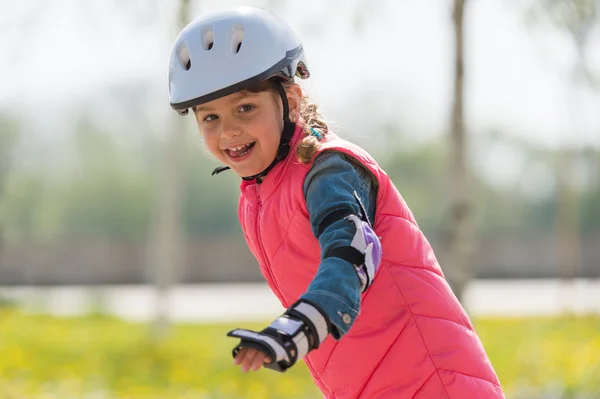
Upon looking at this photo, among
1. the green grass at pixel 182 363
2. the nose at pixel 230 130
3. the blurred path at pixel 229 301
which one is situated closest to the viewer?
the nose at pixel 230 130

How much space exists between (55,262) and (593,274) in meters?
11.0

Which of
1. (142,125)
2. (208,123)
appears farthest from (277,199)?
(142,125)

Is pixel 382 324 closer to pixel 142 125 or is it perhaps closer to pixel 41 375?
pixel 41 375

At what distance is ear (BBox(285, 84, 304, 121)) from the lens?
2.58 m

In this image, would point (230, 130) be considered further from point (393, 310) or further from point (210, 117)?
point (393, 310)

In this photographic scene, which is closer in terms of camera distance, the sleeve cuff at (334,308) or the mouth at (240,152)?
the sleeve cuff at (334,308)

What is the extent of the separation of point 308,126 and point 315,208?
16.5 inches

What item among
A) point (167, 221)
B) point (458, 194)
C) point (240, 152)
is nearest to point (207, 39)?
point (240, 152)

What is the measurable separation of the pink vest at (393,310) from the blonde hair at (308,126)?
4 cm

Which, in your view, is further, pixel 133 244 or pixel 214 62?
pixel 133 244

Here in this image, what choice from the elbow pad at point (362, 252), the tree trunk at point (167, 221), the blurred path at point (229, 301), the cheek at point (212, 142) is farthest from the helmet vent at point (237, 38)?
the blurred path at point (229, 301)

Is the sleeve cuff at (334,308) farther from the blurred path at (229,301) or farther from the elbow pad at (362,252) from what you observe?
the blurred path at (229,301)

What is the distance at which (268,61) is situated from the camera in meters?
2.50

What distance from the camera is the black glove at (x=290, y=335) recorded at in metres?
1.82
